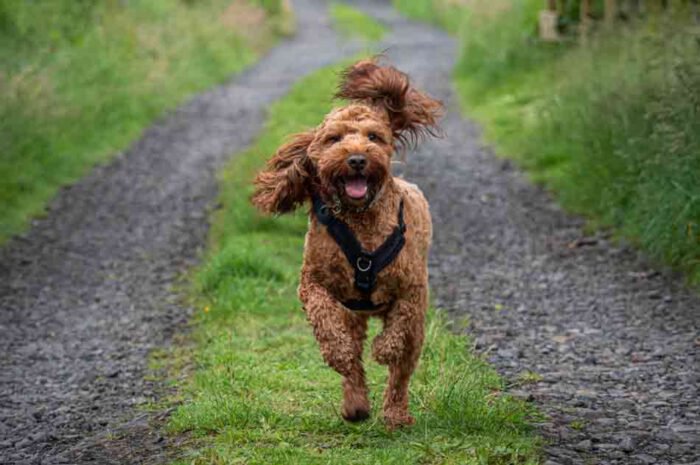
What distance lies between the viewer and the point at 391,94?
19.6ft

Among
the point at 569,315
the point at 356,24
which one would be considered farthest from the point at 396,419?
the point at 356,24

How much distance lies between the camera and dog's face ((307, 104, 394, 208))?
5480mm

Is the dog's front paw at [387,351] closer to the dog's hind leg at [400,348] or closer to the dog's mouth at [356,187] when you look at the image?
the dog's hind leg at [400,348]

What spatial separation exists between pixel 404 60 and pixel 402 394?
22493 millimetres

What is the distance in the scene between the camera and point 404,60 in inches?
1101

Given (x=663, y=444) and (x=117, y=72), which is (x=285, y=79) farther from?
(x=663, y=444)

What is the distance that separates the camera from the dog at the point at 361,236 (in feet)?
18.8

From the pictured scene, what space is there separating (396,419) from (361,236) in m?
0.88

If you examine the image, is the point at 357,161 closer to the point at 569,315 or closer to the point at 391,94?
the point at 391,94

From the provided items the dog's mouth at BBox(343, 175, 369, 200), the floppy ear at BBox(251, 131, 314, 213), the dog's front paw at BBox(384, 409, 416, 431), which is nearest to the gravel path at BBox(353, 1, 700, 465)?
the dog's front paw at BBox(384, 409, 416, 431)

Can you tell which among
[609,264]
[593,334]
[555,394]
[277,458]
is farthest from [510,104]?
[277,458]

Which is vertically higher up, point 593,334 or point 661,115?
point 661,115

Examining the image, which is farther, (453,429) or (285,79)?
(285,79)

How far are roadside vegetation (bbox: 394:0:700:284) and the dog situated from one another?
13.3 ft
